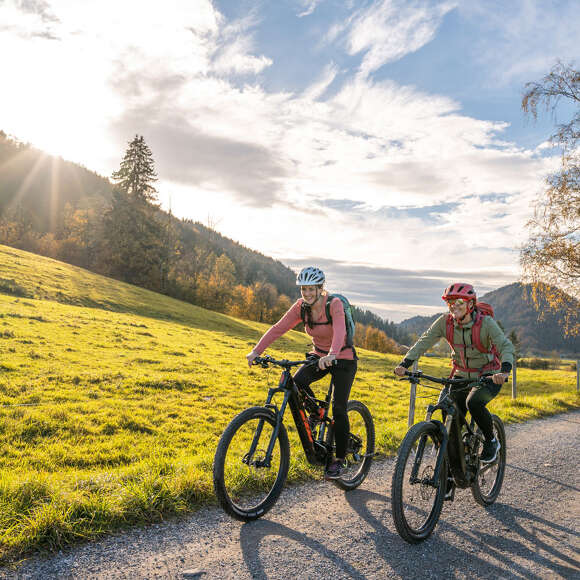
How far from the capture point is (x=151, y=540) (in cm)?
389

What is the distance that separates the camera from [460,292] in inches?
194

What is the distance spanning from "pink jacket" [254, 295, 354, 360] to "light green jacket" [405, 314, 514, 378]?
884mm

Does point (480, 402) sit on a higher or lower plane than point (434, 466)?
higher

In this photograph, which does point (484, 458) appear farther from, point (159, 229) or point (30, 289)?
point (159, 229)

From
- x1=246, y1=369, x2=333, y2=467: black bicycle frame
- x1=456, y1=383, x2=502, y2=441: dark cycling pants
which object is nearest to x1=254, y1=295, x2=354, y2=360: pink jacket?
x1=246, y1=369, x2=333, y2=467: black bicycle frame

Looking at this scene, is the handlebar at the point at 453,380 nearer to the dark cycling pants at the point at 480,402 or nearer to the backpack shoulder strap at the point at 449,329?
the dark cycling pants at the point at 480,402

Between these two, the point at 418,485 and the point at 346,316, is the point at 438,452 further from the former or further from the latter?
the point at 346,316

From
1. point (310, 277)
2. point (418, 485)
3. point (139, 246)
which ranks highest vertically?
point (139, 246)

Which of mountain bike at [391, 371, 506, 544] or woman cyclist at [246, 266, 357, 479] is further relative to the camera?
woman cyclist at [246, 266, 357, 479]

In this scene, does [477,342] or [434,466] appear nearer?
[434,466]

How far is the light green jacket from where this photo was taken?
496cm

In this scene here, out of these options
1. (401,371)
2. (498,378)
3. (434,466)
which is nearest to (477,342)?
(498,378)

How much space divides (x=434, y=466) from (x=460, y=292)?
2.02 m

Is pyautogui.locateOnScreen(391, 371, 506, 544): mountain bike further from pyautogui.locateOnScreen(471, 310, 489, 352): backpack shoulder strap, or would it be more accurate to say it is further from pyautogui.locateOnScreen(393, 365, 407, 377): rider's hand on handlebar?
pyautogui.locateOnScreen(471, 310, 489, 352): backpack shoulder strap
